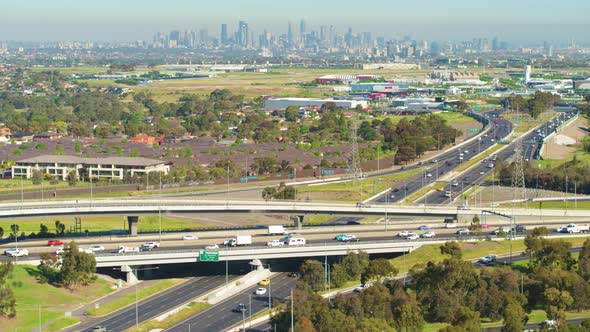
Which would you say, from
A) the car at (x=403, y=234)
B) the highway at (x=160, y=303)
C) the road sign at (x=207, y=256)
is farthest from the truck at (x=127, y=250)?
the car at (x=403, y=234)

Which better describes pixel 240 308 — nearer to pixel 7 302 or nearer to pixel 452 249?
pixel 7 302

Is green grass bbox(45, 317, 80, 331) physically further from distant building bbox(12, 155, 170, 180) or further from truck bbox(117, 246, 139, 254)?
distant building bbox(12, 155, 170, 180)

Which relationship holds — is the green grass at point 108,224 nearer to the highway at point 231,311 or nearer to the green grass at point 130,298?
the green grass at point 130,298

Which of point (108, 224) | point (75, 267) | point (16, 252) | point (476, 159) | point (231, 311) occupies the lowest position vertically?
point (108, 224)

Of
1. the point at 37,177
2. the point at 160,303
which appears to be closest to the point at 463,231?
the point at 160,303

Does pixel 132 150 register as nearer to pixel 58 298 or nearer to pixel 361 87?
pixel 58 298

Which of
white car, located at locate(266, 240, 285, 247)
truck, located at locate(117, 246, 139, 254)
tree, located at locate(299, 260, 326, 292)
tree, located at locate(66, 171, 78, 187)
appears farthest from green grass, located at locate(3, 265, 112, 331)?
tree, located at locate(66, 171, 78, 187)
